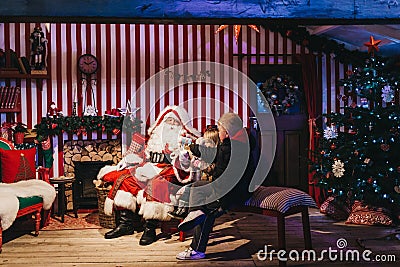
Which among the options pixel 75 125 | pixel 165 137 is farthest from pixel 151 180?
pixel 75 125

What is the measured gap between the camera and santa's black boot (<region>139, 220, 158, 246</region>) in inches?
209

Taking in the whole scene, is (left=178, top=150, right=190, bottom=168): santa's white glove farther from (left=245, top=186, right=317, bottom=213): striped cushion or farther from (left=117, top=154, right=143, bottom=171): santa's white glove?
(left=245, top=186, right=317, bottom=213): striped cushion

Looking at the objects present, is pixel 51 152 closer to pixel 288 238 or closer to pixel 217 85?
pixel 217 85

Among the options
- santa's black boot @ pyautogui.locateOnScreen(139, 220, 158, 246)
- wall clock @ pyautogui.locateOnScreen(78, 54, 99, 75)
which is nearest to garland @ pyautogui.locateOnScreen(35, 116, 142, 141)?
wall clock @ pyautogui.locateOnScreen(78, 54, 99, 75)

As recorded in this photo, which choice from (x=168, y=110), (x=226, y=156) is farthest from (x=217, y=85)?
(x=226, y=156)

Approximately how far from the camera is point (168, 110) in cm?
662

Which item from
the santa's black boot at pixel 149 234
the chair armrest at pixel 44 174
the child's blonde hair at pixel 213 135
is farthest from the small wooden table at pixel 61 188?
the child's blonde hair at pixel 213 135

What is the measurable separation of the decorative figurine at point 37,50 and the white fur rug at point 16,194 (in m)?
1.93

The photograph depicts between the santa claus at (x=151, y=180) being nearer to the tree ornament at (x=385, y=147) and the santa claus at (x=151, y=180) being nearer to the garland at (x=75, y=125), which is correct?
the garland at (x=75, y=125)

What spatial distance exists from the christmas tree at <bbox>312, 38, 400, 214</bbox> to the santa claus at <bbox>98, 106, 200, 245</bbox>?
5.71 feet

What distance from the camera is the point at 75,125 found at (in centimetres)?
705

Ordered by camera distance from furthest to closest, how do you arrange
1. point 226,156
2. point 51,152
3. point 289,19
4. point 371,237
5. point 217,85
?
point 217,85 < point 51,152 < point 371,237 < point 226,156 < point 289,19

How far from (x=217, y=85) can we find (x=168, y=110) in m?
1.39

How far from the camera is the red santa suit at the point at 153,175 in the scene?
550 cm
